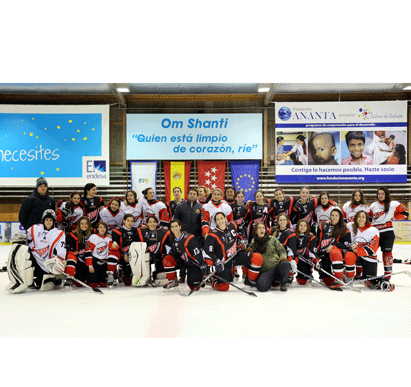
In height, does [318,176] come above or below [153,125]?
below

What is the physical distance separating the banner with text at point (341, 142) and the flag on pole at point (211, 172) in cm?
187

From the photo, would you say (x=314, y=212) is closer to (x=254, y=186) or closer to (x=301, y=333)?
(x=301, y=333)

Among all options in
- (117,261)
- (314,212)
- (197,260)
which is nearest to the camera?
(197,260)

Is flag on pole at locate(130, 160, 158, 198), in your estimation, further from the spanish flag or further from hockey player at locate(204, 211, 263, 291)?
hockey player at locate(204, 211, 263, 291)

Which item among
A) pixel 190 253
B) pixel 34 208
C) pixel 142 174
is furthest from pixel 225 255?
pixel 142 174

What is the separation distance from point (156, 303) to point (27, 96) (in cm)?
1119

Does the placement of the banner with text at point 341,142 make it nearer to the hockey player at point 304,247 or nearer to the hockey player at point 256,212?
the hockey player at point 256,212

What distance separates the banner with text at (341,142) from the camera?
38.3ft

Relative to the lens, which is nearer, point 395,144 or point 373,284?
point 373,284

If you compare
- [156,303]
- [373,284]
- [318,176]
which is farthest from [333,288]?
[318,176]

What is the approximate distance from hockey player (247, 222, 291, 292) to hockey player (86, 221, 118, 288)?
2.03 m

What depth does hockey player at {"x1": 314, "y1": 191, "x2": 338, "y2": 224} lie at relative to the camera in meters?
6.20

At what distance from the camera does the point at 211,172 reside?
12.2 meters

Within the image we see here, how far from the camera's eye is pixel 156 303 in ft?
13.8
